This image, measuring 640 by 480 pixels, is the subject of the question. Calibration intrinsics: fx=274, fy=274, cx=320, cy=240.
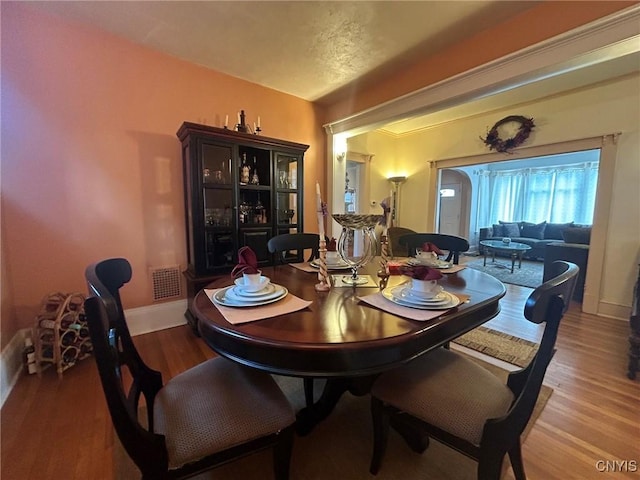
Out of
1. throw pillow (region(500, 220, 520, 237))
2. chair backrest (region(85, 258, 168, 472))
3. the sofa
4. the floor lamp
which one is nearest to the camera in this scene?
chair backrest (region(85, 258, 168, 472))

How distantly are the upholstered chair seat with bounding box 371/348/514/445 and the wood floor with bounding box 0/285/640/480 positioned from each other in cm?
46

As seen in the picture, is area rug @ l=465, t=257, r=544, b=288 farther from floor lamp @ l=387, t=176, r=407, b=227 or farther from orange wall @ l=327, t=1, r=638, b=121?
orange wall @ l=327, t=1, r=638, b=121

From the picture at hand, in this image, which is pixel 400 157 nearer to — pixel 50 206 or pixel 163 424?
pixel 50 206

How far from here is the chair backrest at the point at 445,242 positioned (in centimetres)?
207

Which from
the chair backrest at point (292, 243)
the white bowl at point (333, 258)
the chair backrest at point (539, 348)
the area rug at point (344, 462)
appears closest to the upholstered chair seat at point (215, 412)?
the area rug at point (344, 462)

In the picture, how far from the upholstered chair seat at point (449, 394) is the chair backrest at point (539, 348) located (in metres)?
0.07

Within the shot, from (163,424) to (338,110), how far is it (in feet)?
11.5

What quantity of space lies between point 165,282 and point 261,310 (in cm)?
208

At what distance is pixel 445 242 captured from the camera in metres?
2.15

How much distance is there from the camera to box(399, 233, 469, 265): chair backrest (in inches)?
81.6

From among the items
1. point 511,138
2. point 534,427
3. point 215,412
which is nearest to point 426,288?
point 215,412

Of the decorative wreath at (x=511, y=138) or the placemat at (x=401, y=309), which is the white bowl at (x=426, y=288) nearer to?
the placemat at (x=401, y=309)

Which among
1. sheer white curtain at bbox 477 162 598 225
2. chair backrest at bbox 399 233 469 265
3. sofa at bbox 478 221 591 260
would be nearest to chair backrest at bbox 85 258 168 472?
chair backrest at bbox 399 233 469 265

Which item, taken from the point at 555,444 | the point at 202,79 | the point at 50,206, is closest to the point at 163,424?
the point at 555,444
